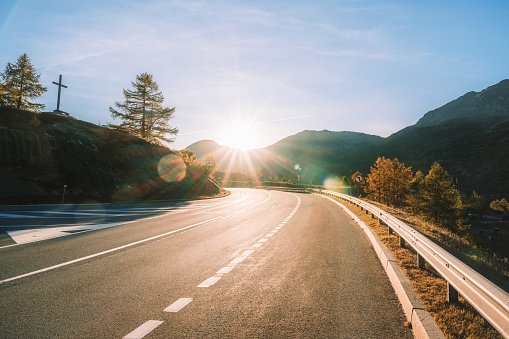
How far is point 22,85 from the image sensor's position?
119 feet

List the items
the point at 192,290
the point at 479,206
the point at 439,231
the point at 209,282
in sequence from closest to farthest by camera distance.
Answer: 1. the point at 192,290
2. the point at 209,282
3. the point at 439,231
4. the point at 479,206

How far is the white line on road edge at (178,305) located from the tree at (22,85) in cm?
4005

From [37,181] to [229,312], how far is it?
79.9 ft

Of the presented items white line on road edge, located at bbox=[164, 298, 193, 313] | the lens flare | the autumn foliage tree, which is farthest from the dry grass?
Answer: the autumn foliage tree

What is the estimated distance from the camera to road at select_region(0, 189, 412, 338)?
→ 132 inches

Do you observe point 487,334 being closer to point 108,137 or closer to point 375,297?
point 375,297

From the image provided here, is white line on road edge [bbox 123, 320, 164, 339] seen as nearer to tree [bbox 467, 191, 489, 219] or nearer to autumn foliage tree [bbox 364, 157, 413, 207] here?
autumn foliage tree [bbox 364, 157, 413, 207]

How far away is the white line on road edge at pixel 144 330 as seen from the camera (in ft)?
10.1

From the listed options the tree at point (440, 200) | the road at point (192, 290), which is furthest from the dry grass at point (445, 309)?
the tree at point (440, 200)

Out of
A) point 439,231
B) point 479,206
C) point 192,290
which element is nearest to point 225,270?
point 192,290

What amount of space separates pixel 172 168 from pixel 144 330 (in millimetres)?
33198

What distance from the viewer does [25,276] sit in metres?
5.02

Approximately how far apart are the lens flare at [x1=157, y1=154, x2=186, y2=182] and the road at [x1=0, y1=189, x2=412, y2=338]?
82.4 ft

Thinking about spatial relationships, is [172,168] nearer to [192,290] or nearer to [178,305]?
[192,290]
